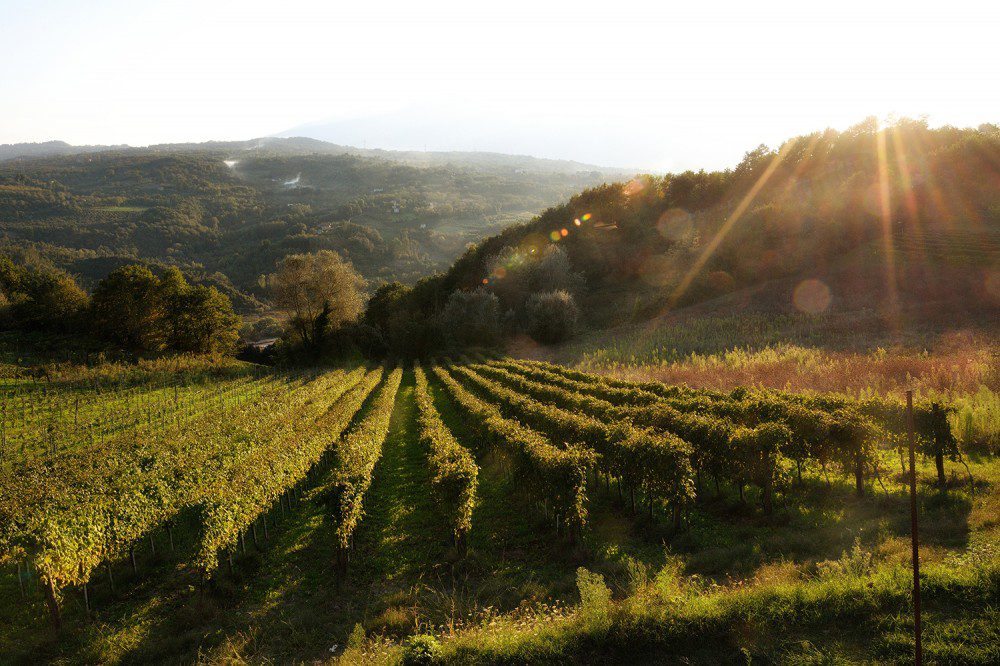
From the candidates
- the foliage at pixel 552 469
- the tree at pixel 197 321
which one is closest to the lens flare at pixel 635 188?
the tree at pixel 197 321

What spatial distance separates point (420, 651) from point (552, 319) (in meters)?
53.1

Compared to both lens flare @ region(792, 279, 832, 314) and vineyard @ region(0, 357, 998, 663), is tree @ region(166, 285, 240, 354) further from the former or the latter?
lens flare @ region(792, 279, 832, 314)

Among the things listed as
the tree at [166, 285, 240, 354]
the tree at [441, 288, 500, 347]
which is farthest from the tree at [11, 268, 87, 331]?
the tree at [441, 288, 500, 347]

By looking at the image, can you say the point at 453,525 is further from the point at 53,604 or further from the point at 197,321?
the point at 197,321

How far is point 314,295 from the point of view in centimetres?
6019

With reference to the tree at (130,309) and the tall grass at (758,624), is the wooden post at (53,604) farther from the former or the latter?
the tree at (130,309)

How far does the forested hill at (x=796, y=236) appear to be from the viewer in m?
43.2

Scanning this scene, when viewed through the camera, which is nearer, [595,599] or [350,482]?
[595,599]

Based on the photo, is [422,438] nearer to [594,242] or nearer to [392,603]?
[392,603]

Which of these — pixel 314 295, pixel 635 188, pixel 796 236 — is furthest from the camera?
pixel 635 188

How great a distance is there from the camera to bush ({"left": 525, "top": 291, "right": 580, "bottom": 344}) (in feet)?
194

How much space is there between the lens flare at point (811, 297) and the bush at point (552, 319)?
2528cm

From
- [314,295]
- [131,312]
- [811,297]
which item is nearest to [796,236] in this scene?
[811,297]

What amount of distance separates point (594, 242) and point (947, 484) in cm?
7415
